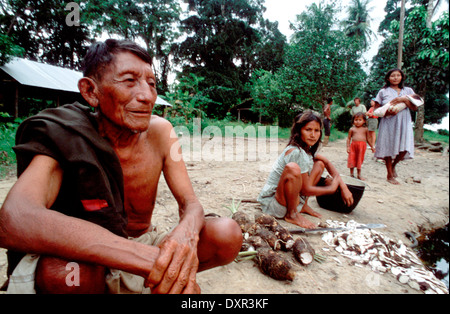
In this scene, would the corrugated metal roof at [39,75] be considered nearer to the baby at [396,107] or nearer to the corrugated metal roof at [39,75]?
the corrugated metal roof at [39,75]

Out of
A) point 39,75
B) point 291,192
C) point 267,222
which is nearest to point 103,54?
point 267,222

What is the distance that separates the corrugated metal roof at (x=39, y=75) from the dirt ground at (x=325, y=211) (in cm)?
517

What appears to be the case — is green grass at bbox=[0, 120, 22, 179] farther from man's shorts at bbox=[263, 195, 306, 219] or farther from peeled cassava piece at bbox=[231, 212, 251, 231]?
man's shorts at bbox=[263, 195, 306, 219]

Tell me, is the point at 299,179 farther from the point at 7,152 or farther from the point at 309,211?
the point at 7,152

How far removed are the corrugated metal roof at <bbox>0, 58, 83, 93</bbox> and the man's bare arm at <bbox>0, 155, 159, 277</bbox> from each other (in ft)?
26.4

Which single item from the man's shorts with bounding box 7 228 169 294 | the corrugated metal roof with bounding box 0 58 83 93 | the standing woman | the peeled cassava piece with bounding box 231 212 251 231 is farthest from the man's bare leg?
the corrugated metal roof with bounding box 0 58 83 93

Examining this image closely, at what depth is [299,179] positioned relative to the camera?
2535mm

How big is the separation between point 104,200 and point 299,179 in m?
1.93

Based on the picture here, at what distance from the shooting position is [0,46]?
5.26 m

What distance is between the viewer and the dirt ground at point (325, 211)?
1729 millimetres

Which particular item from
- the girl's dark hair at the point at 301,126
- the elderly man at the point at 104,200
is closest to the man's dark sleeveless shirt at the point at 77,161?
the elderly man at the point at 104,200

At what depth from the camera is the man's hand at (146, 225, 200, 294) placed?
0.97 m
